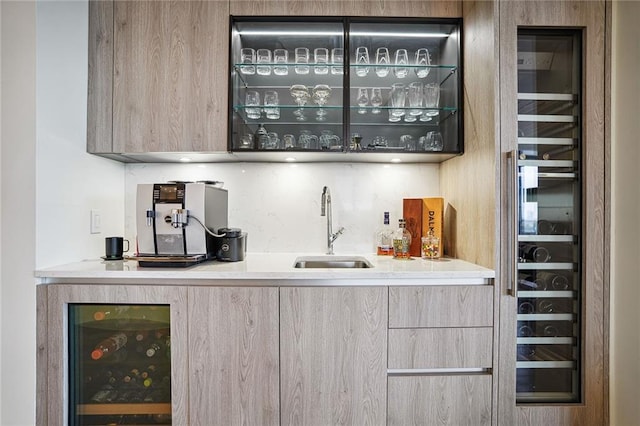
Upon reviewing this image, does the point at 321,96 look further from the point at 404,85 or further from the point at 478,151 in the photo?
the point at 478,151

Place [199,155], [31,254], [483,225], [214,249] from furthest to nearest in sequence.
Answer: [199,155] < [214,249] < [483,225] < [31,254]

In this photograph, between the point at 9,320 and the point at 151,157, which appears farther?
the point at 151,157

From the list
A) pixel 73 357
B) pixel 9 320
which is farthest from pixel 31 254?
pixel 73 357

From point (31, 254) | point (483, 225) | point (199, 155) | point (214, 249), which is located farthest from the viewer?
point (199, 155)

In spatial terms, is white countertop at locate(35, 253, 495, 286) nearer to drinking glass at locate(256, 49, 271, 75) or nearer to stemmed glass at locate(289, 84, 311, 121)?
stemmed glass at locate(289, 84, 311, 121)

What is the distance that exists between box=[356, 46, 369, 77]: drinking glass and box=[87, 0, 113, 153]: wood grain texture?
1.31m

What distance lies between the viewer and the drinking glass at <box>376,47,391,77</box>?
80.4 inches

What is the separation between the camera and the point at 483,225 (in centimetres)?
174

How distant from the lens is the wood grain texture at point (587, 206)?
165 cm

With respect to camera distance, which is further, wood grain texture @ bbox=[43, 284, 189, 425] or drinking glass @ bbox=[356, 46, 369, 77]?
drinking glass @ bbox=[356, 46, 369, 77]

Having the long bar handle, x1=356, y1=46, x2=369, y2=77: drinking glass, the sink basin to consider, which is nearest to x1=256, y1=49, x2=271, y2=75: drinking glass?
x1=356, y1=46, x2=369, y2=77: drinking glass

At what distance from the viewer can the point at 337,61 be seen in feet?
6.63

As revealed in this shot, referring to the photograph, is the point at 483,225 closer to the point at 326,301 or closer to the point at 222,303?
the point at 326,301

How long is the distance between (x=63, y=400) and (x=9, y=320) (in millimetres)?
427
